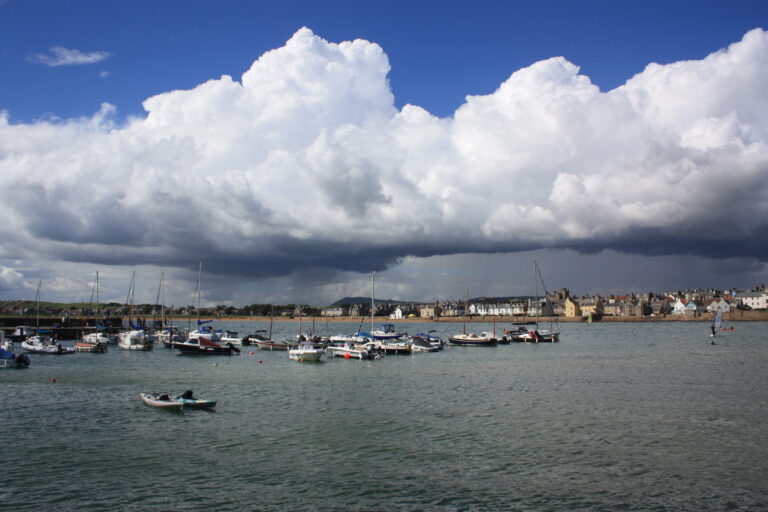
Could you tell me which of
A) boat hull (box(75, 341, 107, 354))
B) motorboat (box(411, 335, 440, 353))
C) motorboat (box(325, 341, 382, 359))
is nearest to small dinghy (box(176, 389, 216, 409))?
motorboat (box(325, 341, 382, 359))

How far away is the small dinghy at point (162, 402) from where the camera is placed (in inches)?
1396

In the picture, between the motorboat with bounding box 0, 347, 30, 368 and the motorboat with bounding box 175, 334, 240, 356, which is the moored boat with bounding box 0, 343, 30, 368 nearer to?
the motorboat with bounding box 0, 347, 30, 368

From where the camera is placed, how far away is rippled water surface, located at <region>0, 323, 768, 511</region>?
2000 centimetres

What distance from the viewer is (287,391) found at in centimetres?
Answer: 4572

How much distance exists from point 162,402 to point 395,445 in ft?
56.2

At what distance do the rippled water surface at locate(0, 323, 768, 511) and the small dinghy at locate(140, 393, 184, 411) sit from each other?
0.62 m

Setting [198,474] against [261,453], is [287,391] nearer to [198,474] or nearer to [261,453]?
[261,453]

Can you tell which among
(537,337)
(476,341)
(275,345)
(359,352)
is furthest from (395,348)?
(537,337)

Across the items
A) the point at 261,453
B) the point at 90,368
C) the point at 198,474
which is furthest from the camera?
the point at 90,368

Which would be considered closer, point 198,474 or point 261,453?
point 198,474

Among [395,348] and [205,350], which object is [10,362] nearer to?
[205,350]

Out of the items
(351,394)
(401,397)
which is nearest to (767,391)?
(401,397)

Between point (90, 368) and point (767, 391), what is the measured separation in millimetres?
65712

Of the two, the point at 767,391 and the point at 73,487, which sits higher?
the point at 767,391
